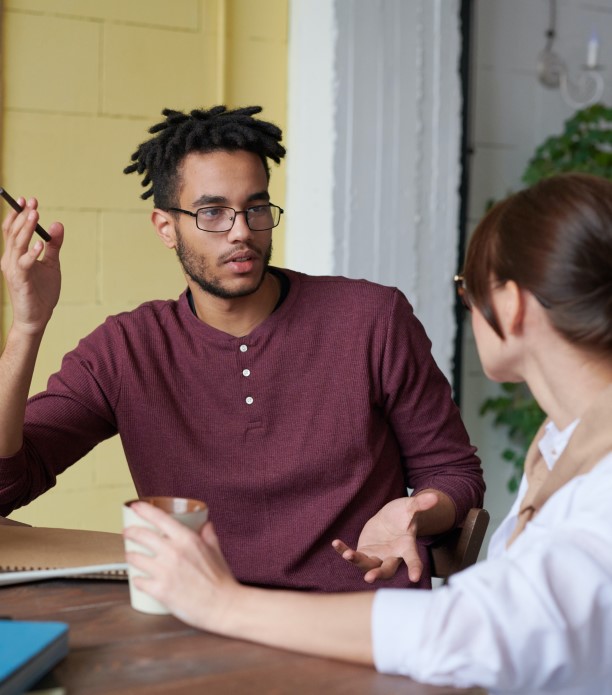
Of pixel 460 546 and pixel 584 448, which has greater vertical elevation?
pixel 584 448

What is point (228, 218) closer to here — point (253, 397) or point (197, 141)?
point (197, 141)

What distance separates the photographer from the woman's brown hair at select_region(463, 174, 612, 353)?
39.3 inches

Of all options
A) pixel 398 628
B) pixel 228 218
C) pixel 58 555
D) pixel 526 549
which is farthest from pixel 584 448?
pixel 228 218

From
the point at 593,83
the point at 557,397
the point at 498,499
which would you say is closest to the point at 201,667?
the point at 557,397

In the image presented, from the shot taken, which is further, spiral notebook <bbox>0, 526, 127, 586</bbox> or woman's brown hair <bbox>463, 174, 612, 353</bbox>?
spiral notebook <bbox>0, 526, 127, 586</bbox>

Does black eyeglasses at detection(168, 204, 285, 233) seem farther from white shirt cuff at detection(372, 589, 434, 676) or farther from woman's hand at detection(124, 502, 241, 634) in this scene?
white shirt cuff at detection(372, 589, 434, 676)

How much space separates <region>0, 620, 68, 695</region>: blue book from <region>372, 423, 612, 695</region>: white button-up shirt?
0.97 feet

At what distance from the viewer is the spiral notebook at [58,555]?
1.21m

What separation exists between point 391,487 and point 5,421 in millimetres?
672

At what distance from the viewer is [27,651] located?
0.87 metres

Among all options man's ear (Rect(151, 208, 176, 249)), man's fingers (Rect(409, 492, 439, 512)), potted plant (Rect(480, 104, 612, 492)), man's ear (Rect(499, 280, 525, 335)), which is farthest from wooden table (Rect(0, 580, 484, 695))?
potted plant (Rect(480, 104, 612, 492))

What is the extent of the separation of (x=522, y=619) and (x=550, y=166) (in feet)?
8.12

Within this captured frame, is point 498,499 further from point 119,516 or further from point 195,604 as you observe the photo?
point 195,604

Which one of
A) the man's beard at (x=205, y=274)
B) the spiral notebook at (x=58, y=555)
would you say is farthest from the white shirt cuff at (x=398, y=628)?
the man's beard at (x=205, y=274)
